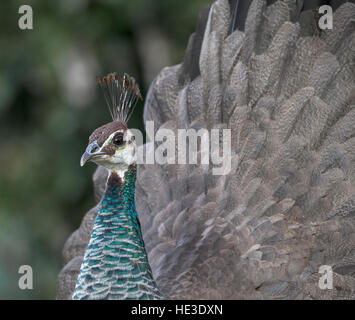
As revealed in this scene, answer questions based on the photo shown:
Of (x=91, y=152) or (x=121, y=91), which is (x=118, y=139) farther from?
(x=121, y=91)

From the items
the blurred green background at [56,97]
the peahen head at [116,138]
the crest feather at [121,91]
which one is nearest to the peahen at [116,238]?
the peahen head at [116,138]

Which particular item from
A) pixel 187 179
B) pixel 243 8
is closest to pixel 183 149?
pixel 187 179

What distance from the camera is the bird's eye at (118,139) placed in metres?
3.11

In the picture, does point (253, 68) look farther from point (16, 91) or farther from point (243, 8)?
point (16, 91)

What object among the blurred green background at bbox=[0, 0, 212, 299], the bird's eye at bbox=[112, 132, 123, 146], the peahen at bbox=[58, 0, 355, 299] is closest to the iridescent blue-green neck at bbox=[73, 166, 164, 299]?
the bird's eye at bbox=[112, 132, 123, 146]

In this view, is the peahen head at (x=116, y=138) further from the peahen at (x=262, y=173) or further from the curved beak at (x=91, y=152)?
the peahen at (x=262, y=173)

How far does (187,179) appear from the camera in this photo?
3.79 meters

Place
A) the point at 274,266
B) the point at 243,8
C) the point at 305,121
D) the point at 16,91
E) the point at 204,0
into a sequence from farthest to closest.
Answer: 1. the point at 16,91
2. the point at 204,0
3. the point at 243,8
4. the point at 305,121
5. the point at 274,266

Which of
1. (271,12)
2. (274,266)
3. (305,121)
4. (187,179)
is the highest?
(271,12)

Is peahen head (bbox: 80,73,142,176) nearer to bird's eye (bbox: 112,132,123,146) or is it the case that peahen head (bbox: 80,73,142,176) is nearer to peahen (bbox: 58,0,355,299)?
bird's eye (bbox: 112,132,123,146)

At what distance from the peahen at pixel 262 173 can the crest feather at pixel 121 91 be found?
63 cm

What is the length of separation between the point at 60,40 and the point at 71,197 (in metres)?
1.35

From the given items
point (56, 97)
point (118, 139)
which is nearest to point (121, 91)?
point (118, 139)

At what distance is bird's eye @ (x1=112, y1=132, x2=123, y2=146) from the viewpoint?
10.2 ft
